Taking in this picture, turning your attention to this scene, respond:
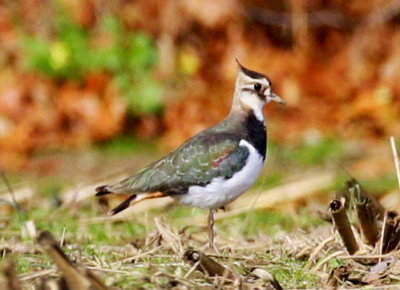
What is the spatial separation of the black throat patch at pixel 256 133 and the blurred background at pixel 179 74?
4.41 meters

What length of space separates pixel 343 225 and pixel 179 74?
26.8 ft

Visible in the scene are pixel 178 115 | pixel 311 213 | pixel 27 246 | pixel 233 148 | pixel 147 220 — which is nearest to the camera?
pixel 27 246

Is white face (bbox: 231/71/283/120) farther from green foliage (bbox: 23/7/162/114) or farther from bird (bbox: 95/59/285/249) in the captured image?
green foliage (bbox: 23/7/162/114)

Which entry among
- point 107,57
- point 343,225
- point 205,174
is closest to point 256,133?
point 205,174

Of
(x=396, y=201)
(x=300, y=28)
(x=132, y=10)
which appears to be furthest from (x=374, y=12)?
(x=396, y=201)

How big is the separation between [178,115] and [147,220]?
559 centimetres

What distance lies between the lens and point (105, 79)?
1345 centimetres

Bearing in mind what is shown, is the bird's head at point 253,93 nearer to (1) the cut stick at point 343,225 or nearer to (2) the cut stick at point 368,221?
(2) the cut stick at point 368,221

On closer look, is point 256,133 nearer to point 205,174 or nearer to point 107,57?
point 205,174

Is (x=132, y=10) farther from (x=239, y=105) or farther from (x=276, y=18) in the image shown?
(x=239, y=105)

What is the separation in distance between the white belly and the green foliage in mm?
6138

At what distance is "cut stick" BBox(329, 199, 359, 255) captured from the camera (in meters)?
5.62

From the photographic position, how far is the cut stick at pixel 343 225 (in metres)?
5.62

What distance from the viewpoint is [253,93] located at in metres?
7.38
